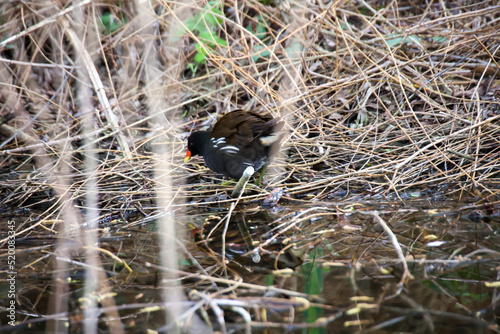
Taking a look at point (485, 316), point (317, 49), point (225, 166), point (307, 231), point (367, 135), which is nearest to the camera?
point (485, 316)

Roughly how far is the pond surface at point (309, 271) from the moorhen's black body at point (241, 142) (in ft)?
1.49

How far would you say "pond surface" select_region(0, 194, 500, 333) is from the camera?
195 centimetres

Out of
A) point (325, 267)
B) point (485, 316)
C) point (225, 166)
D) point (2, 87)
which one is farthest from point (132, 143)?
point (485, 316)

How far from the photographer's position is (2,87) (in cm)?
510

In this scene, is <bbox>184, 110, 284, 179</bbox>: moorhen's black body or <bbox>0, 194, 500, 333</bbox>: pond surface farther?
<bbox>184, 110, 284, 179</bbox>: moorhen's black body

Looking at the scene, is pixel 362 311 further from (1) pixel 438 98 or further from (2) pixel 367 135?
(1) pixel 438 98

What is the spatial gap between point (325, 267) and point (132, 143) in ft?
8.71

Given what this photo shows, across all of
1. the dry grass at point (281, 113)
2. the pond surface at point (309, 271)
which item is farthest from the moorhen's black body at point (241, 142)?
the pond surface at point (309, 271)

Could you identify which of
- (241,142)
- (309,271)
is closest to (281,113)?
(241,142)

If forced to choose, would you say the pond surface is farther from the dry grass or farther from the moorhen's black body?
the moorhen's black body

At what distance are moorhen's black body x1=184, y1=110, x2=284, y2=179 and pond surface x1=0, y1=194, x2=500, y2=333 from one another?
45cm

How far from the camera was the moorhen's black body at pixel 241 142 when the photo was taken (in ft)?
11.2

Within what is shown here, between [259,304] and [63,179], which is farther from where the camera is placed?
[63,179]

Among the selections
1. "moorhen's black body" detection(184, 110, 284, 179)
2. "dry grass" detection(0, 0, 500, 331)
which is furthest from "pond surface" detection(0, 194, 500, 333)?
"moorhen's black body" detection(184, 110, 284, 179)
